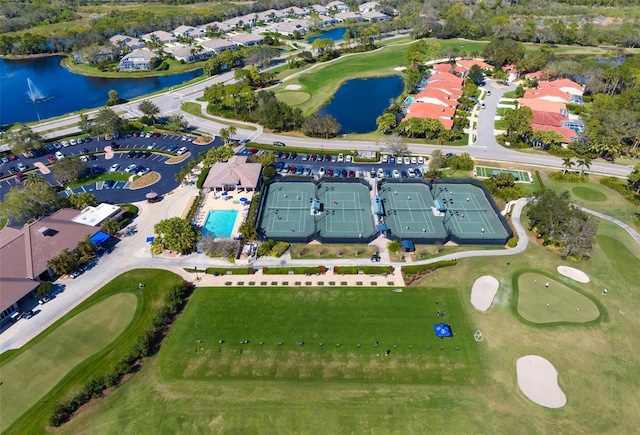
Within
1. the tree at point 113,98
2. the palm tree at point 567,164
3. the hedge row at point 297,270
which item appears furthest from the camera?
the tree at point 113,98

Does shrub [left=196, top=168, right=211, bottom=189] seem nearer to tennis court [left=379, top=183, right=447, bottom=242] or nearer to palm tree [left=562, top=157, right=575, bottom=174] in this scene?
tennis court [left=379, top=183, right=447, bottom=242]

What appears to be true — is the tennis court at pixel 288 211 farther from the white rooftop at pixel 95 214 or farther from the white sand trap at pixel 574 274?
the white sand trap at pixel 574 274

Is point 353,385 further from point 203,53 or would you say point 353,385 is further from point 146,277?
point 203,53

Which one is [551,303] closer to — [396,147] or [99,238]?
[396,147]

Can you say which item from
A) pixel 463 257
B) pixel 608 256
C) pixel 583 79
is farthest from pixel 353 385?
pixel 583 79

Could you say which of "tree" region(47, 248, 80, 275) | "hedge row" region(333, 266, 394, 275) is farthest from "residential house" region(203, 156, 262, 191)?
"hedge row" region(333, 266, 394, 275)

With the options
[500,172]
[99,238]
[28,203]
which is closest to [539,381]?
[500,172]

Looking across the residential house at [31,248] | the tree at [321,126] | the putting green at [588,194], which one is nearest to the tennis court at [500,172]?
the putting green at [588,194]
